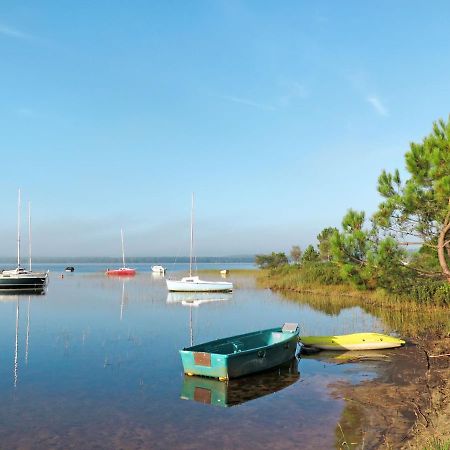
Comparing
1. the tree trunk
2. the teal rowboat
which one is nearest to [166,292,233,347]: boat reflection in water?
the teal rowboat

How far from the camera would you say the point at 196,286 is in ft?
167

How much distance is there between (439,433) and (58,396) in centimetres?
1032

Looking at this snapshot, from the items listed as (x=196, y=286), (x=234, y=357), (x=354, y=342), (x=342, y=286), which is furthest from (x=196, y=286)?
(x=234, y=357)

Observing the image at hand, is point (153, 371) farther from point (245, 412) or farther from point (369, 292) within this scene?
point (369, 292)

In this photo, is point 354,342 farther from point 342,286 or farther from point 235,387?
point 342,286

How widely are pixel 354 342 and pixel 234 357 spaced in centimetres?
736

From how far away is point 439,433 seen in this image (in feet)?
30.3

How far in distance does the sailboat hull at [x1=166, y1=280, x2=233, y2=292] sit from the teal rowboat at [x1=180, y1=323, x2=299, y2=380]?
31777mm

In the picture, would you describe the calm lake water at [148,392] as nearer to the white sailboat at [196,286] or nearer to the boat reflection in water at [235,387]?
the boat reflection in water at [235,387]

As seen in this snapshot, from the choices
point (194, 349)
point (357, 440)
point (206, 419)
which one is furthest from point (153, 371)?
point (357, 440)

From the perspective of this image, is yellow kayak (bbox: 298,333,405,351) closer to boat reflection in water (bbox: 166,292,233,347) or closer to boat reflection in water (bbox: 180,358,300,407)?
boat reflection in water (bbox: 180,358,300,407)

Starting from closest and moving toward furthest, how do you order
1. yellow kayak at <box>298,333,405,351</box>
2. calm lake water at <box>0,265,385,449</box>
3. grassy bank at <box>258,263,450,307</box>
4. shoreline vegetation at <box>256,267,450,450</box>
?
1. shoreline vegetation at <box>256,267,450,450</box>
2. calm lake water at <box>0,265,385,449</box>
3. yellow kayak at <box>298,333,405,351</box>
4. grassy bank at <box>258,263,450,307</box>

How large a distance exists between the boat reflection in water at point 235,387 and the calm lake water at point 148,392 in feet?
0.11

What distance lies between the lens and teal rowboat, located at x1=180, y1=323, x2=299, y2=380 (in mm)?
14945
